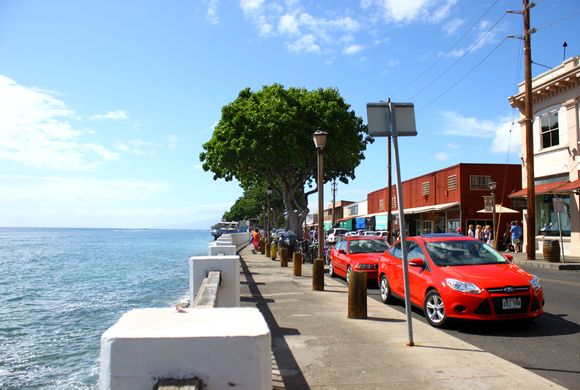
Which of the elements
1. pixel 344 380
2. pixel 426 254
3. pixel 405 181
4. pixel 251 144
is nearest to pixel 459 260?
pixel 426 254

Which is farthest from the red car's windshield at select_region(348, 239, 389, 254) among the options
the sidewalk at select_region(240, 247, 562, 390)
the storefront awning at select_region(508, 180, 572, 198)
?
the storefront awning at select_region(508, 180, 572, 198)

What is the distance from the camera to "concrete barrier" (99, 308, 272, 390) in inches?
87.0

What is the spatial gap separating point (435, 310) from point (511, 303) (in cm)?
115

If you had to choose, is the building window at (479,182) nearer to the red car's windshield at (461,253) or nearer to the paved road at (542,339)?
the paved road at (542,339)

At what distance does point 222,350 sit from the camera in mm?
2230

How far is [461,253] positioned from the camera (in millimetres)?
9180

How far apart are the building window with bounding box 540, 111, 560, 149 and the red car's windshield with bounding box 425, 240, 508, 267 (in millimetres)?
19459

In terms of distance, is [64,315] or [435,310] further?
[64,315]

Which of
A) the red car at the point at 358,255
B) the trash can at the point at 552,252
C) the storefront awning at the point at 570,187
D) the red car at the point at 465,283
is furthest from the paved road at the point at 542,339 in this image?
the storefront awning at the point at 570,187

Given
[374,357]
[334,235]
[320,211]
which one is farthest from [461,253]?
[334,235]

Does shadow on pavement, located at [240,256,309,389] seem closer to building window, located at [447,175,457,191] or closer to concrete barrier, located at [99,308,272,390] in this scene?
concrete barrier, located at [99,308,272,390]

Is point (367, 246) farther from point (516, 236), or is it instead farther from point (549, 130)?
point (549, 130)

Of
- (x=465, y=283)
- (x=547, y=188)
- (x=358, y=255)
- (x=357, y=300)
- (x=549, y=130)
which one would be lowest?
(x=357, y=300)

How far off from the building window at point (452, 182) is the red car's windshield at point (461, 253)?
99.6 ft
